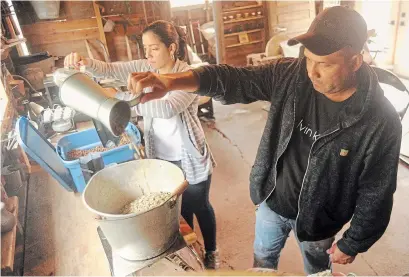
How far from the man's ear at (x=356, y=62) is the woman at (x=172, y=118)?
79cm

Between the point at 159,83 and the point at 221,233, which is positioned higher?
the point at 159,83

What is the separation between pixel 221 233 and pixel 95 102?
2.01 metres

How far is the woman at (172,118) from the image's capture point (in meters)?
1.62

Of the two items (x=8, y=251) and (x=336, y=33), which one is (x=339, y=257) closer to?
(x=336, y=33)

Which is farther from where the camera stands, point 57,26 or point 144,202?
point 57,26

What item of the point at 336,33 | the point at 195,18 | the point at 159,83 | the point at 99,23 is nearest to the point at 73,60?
the point at 159,83

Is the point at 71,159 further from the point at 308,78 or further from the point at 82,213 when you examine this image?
the point at 308,78

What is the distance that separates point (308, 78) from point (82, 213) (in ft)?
5.19

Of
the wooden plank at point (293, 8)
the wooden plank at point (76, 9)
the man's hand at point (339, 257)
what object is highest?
the wooden plank at point (76, 9)

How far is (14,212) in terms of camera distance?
2.19m

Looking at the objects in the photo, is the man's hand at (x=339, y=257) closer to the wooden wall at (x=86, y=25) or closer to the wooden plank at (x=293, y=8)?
the wooden wall at (x=86, y=25)

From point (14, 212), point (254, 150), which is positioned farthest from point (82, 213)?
point (254, 150)

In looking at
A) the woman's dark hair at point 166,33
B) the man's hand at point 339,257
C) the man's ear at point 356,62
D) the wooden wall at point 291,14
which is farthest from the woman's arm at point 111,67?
the wooden wall at point 291,14

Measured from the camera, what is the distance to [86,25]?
215 inches
